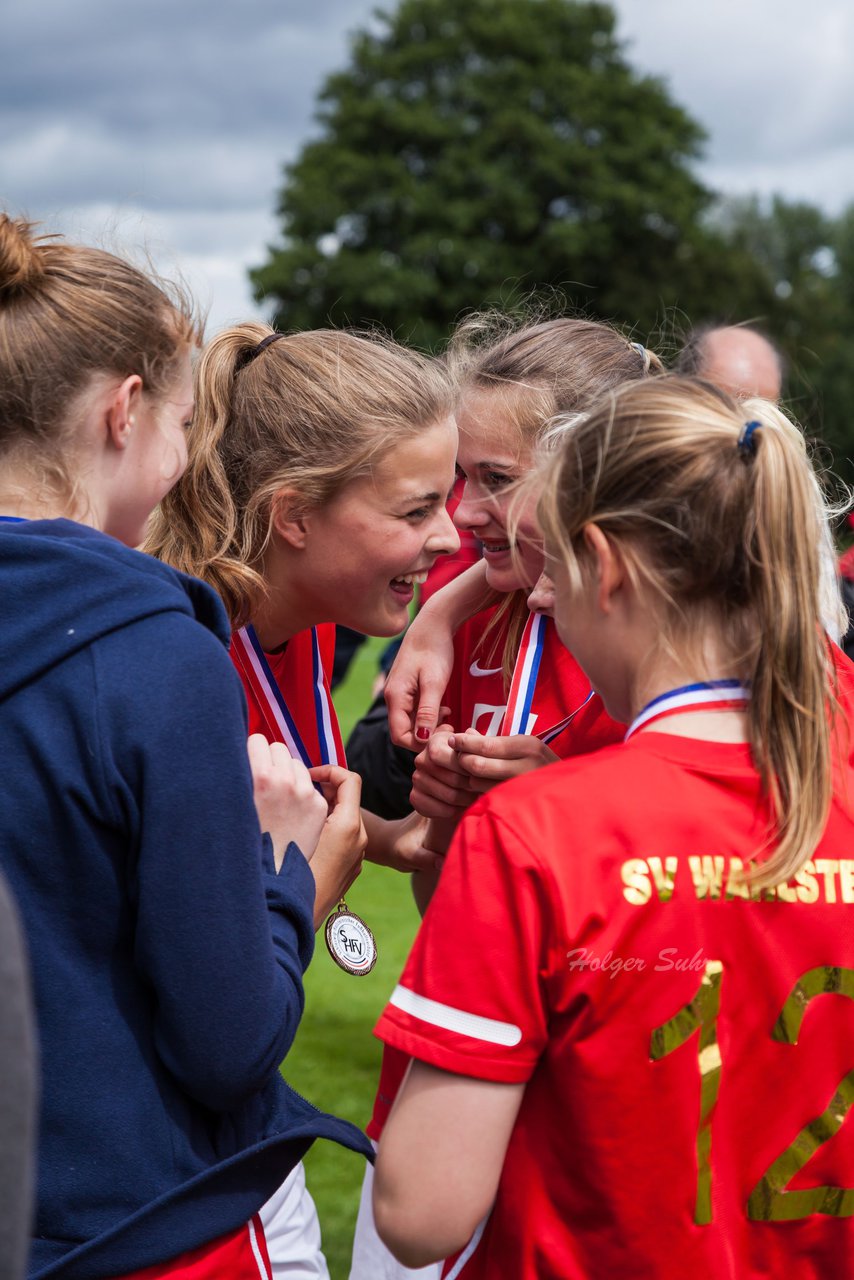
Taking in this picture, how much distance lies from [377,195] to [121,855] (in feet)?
143

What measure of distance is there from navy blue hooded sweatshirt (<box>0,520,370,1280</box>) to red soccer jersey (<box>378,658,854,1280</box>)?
27 cm

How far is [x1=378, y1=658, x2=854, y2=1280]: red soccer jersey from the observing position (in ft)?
5.71

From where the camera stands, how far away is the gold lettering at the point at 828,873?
72.6 inches

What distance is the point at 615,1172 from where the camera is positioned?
182 centimetres

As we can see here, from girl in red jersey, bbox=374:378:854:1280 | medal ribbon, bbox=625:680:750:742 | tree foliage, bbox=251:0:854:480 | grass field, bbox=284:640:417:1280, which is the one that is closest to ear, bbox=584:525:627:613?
girl in red jersey, bbox=374:378:854:1280

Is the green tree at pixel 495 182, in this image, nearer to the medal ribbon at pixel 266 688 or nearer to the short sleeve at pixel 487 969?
the medal ribbon at pixel 266 688

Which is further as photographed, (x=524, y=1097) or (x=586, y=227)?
(x=586, y=227)

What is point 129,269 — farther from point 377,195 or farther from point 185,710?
point 377,195

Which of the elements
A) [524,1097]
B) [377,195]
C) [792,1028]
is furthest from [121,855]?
[377,195]

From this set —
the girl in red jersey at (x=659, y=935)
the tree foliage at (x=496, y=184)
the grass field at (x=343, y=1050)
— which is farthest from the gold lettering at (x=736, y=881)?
the tree foliage at (x=496, y=184)

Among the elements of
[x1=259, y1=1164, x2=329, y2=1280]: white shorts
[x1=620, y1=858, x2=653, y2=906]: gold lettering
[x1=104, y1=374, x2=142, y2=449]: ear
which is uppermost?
[x1=104, y1=374, x2=142, y2=449]: ear

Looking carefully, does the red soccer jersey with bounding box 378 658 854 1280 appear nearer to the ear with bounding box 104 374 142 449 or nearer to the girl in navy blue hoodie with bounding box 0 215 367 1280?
the girl in navy blue hoodie with bounding box 0 215 367 1280

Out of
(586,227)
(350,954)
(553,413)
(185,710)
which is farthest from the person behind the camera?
(586,227)

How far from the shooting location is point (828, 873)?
72.9 inches
